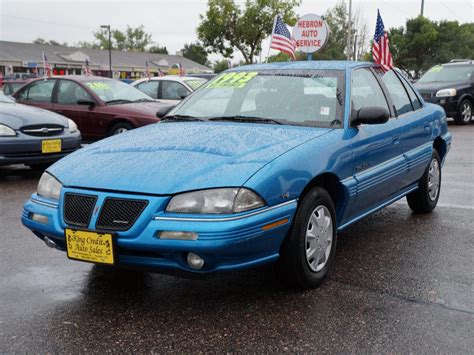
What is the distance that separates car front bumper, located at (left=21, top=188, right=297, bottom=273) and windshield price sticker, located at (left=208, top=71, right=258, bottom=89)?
1.69m

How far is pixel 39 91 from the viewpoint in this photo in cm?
1043

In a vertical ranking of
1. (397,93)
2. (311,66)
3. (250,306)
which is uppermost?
(311,66)

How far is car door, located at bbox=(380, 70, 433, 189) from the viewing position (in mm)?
4898

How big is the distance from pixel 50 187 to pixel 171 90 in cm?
930

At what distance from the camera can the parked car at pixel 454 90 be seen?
1503cm

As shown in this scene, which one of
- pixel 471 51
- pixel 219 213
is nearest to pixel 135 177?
pixel 219 213

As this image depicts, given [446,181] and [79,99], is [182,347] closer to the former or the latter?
[446,181]

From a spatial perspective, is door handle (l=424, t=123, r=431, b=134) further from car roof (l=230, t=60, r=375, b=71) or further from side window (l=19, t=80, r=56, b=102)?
side window (l=19, t=80, r=56, b=102)

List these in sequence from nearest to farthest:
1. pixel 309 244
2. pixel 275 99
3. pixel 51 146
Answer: pixel 309 244
pixel 275 99
pixel 51 146

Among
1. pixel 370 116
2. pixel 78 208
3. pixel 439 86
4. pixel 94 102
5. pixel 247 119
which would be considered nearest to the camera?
pixel 78 208

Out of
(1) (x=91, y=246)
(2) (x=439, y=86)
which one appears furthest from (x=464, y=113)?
(1) (x=91, y=246)

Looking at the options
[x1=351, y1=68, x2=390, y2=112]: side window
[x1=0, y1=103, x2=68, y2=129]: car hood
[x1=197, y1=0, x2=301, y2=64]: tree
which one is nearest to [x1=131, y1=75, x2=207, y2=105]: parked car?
[x1=0, y1=103, x2=68, y2=129]: car hood

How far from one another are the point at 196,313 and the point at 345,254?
1541 millimetres

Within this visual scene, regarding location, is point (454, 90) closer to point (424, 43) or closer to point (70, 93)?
point (70, 93)
